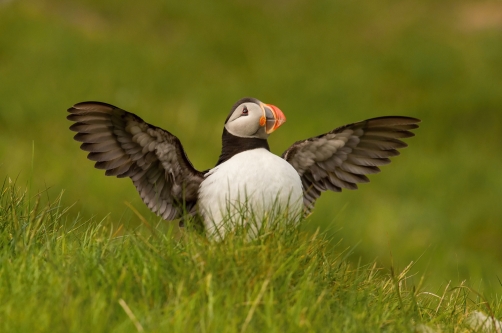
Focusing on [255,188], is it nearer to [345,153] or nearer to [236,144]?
[236,144]

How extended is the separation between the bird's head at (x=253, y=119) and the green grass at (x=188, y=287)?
83 centimetres

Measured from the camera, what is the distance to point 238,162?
4711 millimetres

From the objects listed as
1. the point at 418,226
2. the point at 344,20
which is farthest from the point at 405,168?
the point at 344,20

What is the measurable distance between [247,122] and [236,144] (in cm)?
16

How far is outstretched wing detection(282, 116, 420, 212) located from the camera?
5.32m

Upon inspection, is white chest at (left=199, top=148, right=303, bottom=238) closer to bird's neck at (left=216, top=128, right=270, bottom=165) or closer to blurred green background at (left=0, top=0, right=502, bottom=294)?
bird's neck at (left=216, top=128, right=270, bottom=165)

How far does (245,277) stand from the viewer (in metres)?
3.71

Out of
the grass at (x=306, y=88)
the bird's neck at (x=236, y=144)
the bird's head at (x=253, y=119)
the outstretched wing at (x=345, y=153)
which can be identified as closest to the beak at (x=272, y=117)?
the bird's head at (x=253, y=119)

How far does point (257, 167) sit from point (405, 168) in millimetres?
9074

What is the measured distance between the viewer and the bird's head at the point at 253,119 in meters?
4.91

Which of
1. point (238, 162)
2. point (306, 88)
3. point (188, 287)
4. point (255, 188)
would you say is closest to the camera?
point (188, 287)

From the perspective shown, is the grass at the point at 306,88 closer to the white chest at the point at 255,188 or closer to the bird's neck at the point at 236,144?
the bird's neck at the point at 236,144

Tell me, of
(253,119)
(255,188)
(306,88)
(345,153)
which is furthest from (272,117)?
(306,88)

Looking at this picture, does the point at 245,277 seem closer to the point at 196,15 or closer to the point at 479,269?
the point at 479,269
